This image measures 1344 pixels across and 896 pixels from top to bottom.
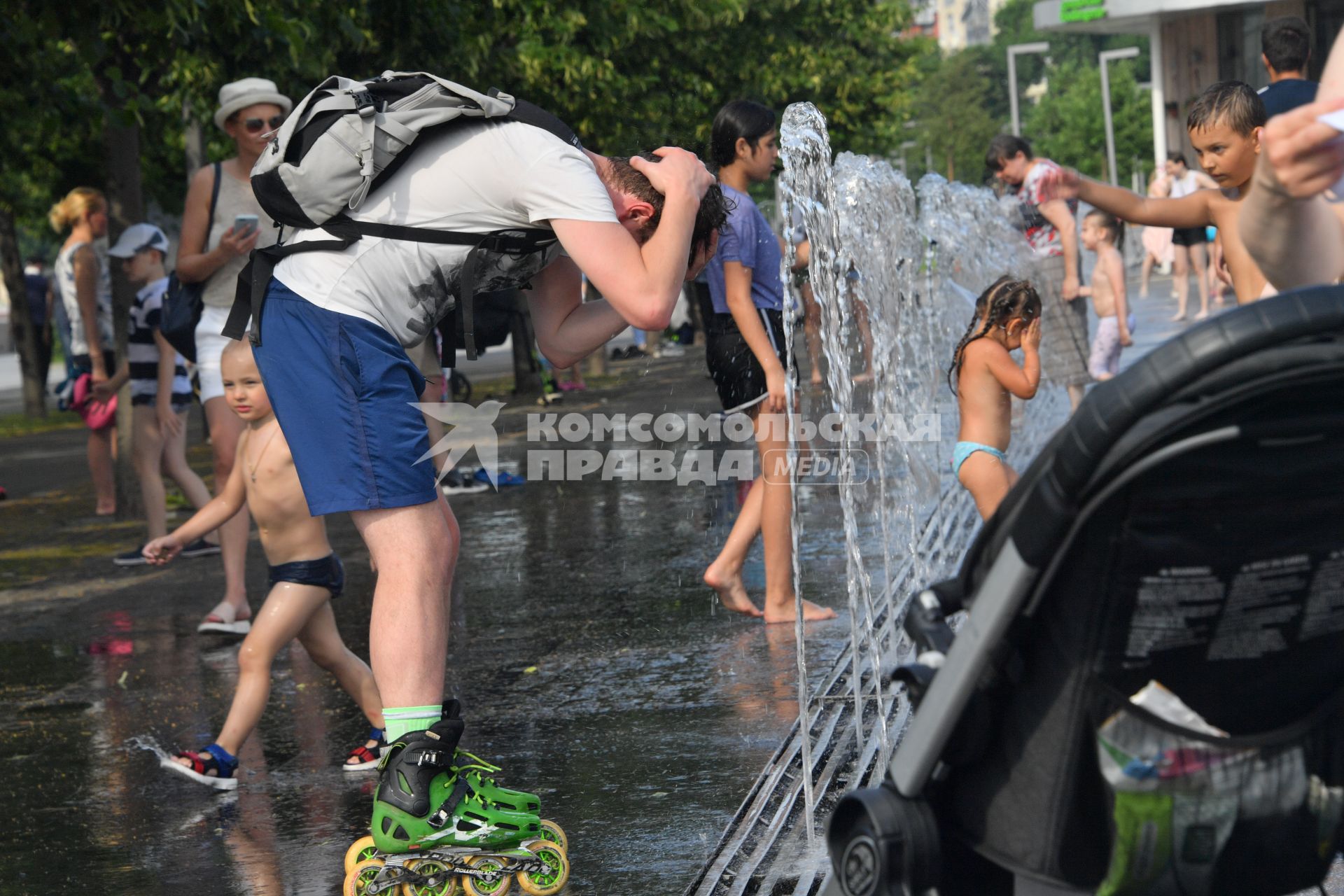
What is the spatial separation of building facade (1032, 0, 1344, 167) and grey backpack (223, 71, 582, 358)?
24382mm

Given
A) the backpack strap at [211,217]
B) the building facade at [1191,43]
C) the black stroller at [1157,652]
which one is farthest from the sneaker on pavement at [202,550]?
the building facade at [1191,43]

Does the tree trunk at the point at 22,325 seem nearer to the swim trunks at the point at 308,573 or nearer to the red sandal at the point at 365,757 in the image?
the swim trunks at the point at 308,573

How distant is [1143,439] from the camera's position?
2.12 m

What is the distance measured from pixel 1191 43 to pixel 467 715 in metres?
27.7

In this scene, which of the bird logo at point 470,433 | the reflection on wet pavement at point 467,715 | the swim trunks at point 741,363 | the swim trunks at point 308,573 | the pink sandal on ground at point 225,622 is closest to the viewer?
the reflection on wet pavement at point 467,715

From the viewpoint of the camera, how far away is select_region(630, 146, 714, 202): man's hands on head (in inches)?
140

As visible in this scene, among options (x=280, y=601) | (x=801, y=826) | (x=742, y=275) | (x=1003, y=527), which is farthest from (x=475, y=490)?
(x=1003, y=527)

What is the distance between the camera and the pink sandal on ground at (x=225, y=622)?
6.88 meters

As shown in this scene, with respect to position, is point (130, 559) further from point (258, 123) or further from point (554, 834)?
point (554, 834)

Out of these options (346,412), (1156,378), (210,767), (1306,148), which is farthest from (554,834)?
(1306,148)

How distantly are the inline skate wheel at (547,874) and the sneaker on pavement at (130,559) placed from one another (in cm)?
571

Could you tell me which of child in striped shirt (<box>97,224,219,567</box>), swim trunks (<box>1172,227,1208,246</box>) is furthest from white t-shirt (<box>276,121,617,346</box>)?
swim trunks (<box>1172,227,1208,246</box>)

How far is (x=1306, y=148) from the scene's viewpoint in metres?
2.42

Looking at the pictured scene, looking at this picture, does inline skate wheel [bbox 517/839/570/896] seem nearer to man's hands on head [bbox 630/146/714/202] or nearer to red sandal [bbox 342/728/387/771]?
red sandal [bbox 342/728/387/771]
